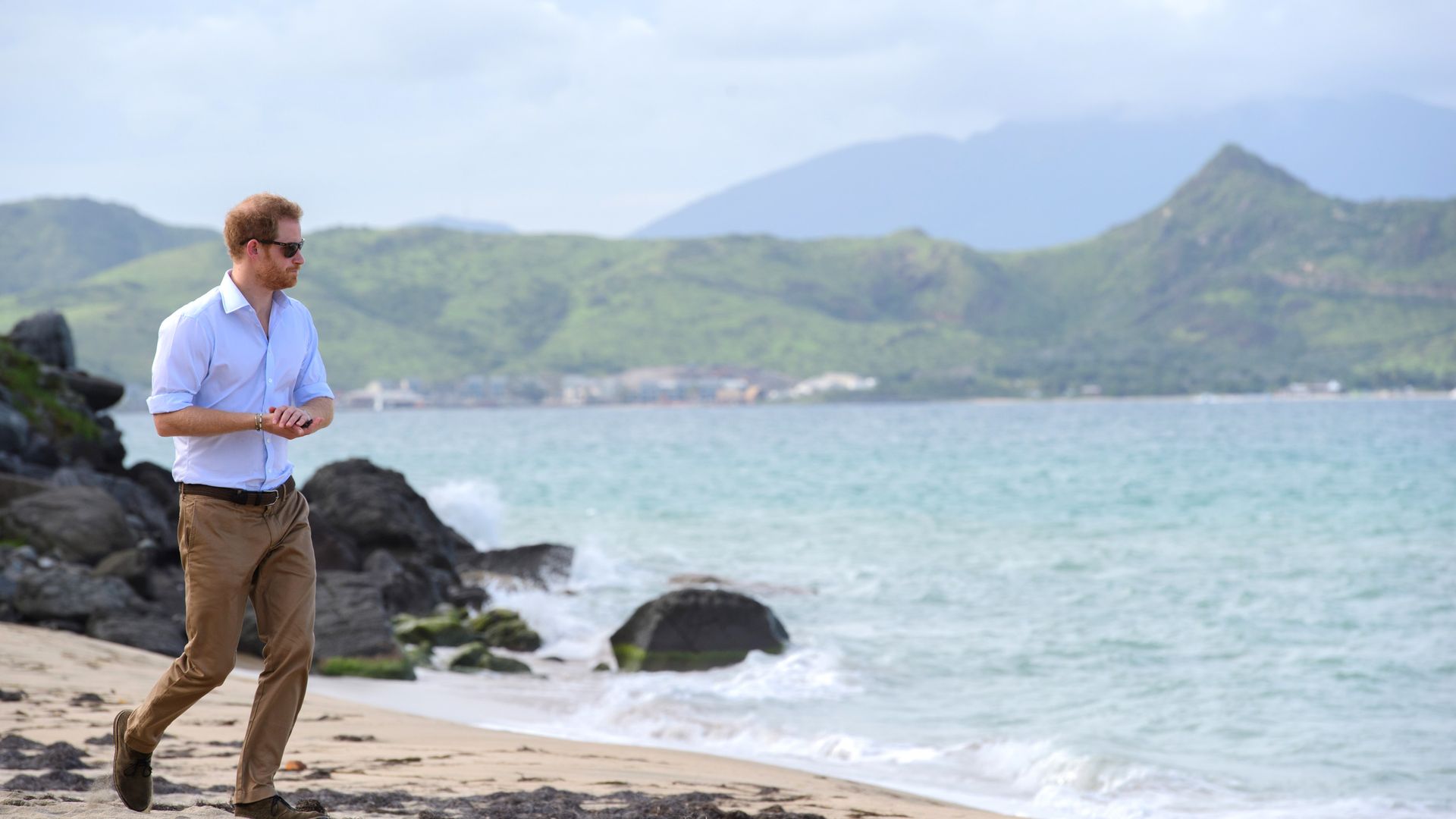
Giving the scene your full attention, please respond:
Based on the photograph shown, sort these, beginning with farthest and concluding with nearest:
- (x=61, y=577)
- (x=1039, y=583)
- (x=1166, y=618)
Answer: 1. (x=1039, y=583)
2. (x=1166, y=618)
3. (x=61, y=577)

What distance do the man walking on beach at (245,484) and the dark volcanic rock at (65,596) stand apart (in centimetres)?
824

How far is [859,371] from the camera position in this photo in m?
179

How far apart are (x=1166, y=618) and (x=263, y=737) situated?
15.2m

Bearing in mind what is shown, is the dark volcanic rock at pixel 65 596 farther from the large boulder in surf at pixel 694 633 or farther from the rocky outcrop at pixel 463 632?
the large boulder in surf at pixel 694 633

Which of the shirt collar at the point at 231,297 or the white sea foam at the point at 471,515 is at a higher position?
the shirt collar at the point at 231,297

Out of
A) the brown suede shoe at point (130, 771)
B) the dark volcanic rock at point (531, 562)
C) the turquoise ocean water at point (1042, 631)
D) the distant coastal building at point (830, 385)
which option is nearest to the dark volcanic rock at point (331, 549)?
the turquoise ocean water at point (1042, 631)

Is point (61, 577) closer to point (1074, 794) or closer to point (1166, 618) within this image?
point (1074, 794)

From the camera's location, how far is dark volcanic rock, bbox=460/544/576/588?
75.7ft

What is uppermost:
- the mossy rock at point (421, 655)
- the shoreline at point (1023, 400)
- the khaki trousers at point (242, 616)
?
the khaki trousers at point (242, 616)

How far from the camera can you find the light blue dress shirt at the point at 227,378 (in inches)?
185

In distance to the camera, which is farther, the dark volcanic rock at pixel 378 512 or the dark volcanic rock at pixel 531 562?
the dark volcanic rock at pixel 531 562

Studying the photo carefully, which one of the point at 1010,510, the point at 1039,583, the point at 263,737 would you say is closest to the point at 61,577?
the point at 263,737

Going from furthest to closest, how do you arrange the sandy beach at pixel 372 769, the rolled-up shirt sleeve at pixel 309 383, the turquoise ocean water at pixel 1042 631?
the turquoise ocean water at pixel 1042 631
the sandy beach at pixel 372 769
the rolled-up shirt sleeve at pixel 309 383

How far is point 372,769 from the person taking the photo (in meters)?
7.28
